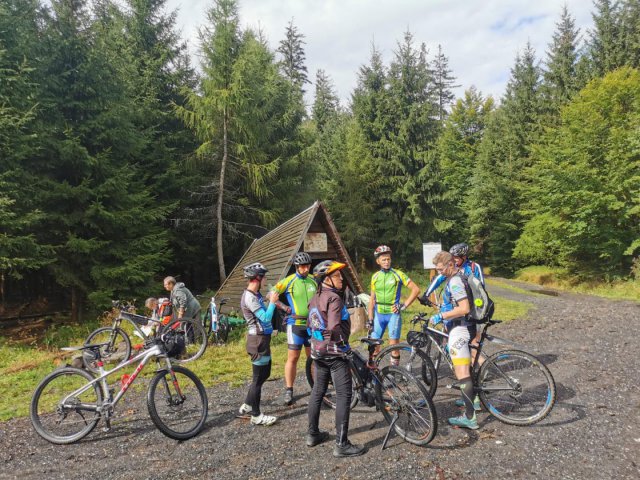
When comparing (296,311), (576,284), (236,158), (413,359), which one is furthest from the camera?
(576,284)

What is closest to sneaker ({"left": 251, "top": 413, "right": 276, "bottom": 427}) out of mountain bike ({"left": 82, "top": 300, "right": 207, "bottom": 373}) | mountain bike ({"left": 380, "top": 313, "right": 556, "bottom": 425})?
mountain bike ({"left": 380, "top": 313, "right": 556, "bottom": 425})

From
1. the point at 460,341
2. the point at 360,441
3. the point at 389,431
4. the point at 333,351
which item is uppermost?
the point at 333,351

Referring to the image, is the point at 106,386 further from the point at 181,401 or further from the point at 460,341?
the point at 460,341

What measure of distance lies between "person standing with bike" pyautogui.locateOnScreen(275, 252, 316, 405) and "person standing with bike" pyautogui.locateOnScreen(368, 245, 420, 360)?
3.78ft

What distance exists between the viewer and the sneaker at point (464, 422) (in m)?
4.53

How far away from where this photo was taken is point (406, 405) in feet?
14.4

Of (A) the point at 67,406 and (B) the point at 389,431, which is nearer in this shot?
(B) the point at 389,431

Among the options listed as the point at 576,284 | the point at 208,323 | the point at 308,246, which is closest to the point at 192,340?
the point at 208,323

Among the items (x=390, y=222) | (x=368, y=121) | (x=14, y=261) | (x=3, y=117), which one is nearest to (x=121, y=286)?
(x=14, y=261)

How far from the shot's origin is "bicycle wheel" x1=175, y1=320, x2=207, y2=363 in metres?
8.95

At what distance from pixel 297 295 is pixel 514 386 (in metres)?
3.15

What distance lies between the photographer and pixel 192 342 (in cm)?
958

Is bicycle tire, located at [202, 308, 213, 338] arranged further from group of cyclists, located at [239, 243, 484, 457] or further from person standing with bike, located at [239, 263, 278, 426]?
person standing with bike, located at [239, 263, 278, 426]

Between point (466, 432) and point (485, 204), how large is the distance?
3002 cm
